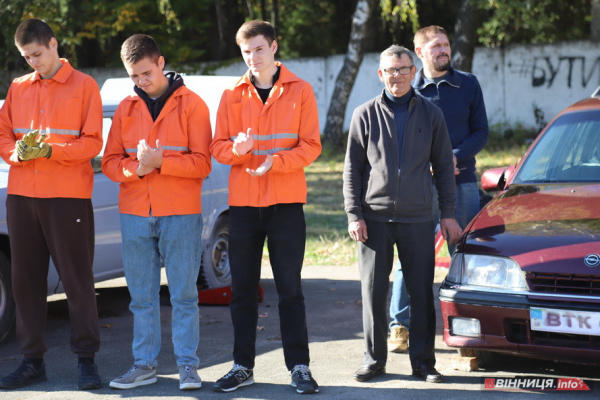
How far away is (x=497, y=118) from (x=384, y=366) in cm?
1714

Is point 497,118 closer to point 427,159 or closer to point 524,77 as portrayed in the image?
point 524,77

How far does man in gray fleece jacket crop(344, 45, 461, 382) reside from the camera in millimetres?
4785

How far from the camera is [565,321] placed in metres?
4.25

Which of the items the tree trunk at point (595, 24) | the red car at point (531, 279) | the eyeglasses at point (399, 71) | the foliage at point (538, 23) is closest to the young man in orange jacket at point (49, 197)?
the eyeglasses at point (399, 71)

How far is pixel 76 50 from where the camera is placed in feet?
84.2

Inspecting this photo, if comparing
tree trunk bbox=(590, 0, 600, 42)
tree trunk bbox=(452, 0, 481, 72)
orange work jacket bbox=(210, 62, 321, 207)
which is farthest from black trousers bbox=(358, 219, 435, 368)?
tree trunk bbox=(590, 0, 600, 42)

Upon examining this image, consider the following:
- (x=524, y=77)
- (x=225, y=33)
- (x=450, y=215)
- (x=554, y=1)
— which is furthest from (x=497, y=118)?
(x=450, y=215)

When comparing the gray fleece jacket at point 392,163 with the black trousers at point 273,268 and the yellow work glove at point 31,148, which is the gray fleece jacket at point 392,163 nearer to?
the black trousers at point 273,268

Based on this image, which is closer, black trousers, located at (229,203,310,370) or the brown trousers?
black trousers, located at (229,203,310,370)

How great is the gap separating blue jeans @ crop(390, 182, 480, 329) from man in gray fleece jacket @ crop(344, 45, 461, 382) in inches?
26.5

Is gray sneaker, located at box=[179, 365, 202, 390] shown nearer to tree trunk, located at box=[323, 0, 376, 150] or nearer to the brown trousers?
the brown trousers

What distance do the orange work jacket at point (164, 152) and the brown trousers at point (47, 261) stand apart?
0.33 metres

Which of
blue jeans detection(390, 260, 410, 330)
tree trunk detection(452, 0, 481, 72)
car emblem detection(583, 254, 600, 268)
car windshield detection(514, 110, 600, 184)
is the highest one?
tree trunk detection(452, 0, 481, 72)

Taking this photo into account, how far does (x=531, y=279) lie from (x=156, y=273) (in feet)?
7.07
